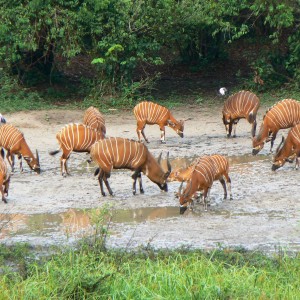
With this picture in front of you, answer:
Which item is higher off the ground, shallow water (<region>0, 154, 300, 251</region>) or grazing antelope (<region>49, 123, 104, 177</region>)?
grazing antelope (<region>49, 123, 104, 177</region>)

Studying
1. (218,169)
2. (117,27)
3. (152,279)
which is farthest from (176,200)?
(117,27)

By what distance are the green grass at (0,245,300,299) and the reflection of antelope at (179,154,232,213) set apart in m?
2.08

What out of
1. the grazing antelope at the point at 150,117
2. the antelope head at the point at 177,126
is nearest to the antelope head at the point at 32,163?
the grazing antelope at the point at 150,117

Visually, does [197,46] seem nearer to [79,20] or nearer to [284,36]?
[284,36]

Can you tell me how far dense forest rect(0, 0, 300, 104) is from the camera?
719 inches

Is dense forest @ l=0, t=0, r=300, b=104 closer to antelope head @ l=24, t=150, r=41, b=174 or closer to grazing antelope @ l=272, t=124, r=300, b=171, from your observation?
antelope head @ l=24, t=150, r=41, b=174

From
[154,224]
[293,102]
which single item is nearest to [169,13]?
[293,102]

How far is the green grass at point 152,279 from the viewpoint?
7246 mm

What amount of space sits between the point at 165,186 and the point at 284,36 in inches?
471

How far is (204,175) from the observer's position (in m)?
10.8

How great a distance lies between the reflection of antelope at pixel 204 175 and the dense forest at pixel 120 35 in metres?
7.67

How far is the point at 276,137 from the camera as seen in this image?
15945 millimetres

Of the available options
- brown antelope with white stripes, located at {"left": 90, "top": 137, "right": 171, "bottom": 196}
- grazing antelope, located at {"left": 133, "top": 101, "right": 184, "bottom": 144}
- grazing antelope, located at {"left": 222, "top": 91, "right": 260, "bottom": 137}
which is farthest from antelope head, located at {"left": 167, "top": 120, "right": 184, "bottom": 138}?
brown antelope with white stripes, located at {"left": 90, "top": 137, "right": 171, "bottom": 196}

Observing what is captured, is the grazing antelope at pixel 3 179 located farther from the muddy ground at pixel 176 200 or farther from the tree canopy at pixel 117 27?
the tree canopy at pixel 117 27
